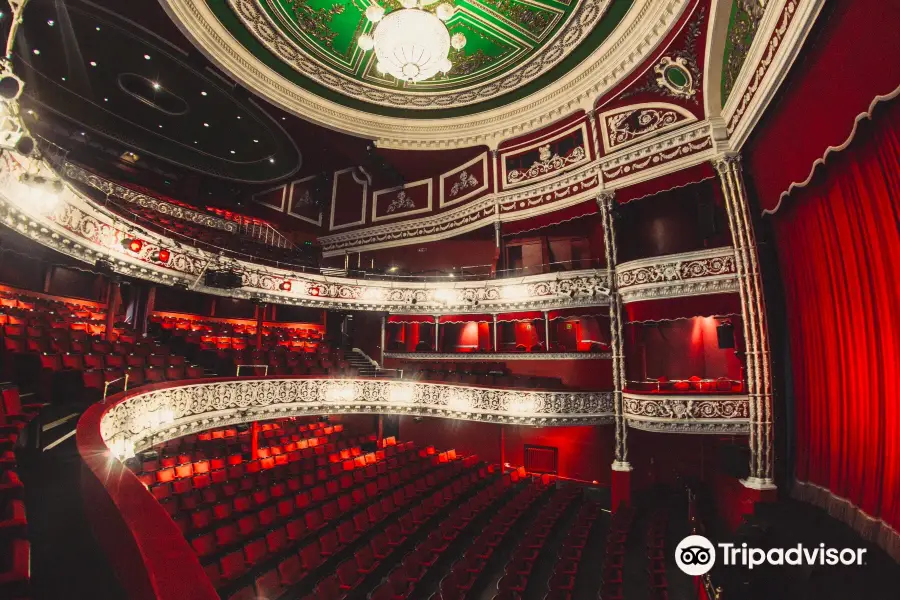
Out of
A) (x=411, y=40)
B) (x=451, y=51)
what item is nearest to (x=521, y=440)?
(x=411, y=40)

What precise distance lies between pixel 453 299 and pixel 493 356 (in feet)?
5.83

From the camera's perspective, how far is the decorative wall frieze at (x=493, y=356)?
29.7 ft

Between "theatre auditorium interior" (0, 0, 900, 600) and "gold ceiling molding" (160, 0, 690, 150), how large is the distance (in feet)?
0.18

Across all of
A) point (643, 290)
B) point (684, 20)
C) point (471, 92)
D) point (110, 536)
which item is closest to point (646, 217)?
point (643, 290)

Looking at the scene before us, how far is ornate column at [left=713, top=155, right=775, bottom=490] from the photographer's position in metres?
5.71

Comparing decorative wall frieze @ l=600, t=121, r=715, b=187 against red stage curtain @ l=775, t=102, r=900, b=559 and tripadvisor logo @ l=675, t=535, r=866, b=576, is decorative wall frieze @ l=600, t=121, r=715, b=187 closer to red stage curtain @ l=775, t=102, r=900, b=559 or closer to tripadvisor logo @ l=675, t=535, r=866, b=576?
red stage curtain @ l=775, t=102, r=900, b=559

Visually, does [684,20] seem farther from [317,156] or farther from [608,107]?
[317,156]

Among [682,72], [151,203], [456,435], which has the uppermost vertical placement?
[682,72]

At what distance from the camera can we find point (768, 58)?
4555 mm

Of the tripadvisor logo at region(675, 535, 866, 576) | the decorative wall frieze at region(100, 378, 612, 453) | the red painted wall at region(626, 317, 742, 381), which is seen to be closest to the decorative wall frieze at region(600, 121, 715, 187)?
the red painted wall at region(626, 317, 742, 381)

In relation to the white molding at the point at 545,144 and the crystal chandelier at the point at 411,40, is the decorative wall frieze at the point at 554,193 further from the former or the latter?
the crystal chandelier at the point at 411,40

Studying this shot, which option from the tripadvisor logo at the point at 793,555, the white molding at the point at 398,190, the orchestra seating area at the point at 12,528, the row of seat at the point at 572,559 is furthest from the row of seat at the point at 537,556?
the white molding at the point at 398,190

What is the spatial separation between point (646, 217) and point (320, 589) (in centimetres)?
862

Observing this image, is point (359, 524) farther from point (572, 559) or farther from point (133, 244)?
point (133, 244)
